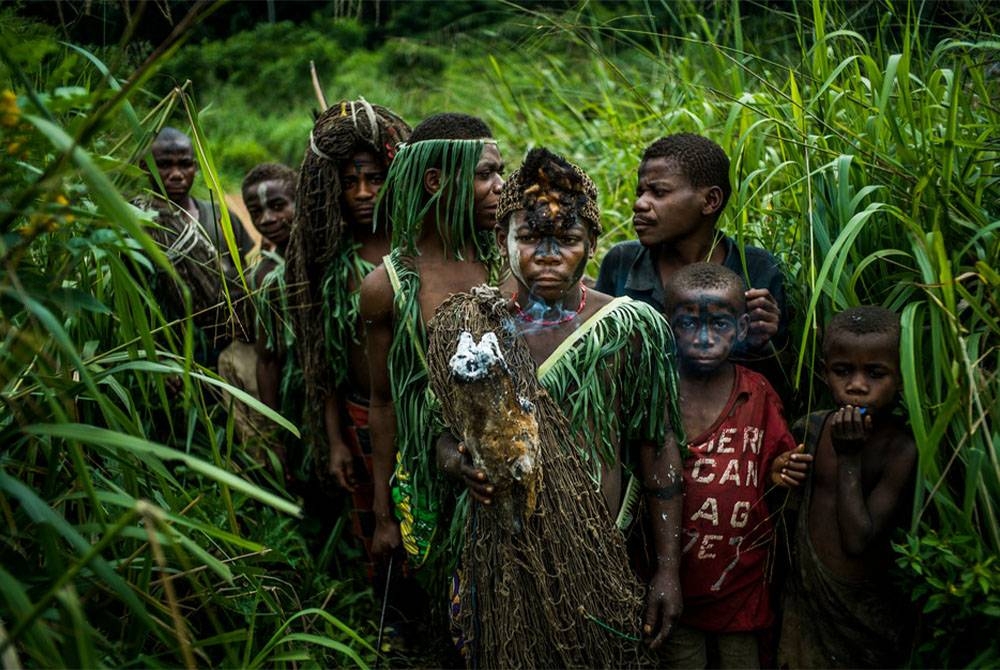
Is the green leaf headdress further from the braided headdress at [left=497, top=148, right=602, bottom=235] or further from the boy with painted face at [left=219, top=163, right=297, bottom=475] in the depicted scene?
the boy with painted face at [left=219, top=163, right=297, bottom=475]

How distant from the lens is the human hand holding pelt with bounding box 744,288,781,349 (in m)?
3.07

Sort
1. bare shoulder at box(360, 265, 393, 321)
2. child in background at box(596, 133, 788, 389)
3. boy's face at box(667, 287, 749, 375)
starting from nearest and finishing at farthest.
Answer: boy's face at box(667, 287, 749, 375) → bare shoulder at box(360, 265, 393, 321) → child in background at box(596, 133, 788, 389)

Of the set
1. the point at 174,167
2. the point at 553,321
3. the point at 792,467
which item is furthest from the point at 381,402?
the point at 174,167

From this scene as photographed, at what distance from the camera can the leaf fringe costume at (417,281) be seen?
120 inches

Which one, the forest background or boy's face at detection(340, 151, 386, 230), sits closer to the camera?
the forest background

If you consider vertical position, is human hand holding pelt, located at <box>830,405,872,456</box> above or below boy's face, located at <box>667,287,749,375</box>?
below

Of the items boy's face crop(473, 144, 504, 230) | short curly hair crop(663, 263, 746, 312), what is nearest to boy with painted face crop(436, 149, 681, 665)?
short curly hair crop(663, 263, 746, 312)

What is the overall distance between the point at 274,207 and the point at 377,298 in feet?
5.52

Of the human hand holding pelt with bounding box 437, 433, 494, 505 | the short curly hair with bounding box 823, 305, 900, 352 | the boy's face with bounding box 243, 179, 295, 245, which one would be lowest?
the boy's face with bounding box 243, 179, 295, 245

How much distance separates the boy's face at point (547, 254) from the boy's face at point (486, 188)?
1.89 ft

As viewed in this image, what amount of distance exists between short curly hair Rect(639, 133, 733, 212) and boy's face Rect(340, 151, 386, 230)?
105 cm

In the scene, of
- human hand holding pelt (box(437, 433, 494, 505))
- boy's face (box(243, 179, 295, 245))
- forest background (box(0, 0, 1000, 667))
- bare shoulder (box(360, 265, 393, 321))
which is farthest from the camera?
boy's face (box(243, 179, 295, 245))

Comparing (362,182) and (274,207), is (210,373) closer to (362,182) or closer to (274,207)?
(362,182)

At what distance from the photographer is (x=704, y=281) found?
2982 mm
